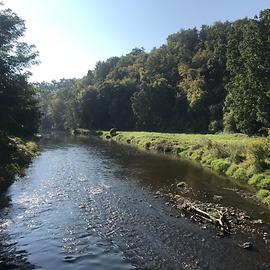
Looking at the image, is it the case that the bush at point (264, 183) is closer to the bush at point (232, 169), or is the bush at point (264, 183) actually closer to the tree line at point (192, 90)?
the bush at point (232, 169)

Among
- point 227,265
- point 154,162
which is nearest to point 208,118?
point 154,162

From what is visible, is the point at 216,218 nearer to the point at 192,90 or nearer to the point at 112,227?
the point at 112,227

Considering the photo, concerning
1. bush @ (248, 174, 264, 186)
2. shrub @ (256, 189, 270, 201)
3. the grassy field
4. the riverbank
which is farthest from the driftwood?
the riverbank

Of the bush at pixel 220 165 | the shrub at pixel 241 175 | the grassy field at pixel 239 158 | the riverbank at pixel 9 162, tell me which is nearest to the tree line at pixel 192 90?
the grassy field at pixel 239 158

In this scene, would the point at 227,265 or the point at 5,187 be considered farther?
the point at 5,187

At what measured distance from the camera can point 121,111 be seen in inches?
5650

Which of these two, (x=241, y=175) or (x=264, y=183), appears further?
(x=241, y=175)

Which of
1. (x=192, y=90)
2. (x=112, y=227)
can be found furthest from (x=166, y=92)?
(x=112, y=227)

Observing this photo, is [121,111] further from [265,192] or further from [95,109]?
[265,192]

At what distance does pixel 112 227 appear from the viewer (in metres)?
26.2

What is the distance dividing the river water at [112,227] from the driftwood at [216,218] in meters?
1.21

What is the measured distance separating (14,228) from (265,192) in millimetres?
21046

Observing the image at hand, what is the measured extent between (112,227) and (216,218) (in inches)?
288

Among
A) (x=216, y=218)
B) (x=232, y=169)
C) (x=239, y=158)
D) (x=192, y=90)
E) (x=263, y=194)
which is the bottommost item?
(x=216, y=218)
